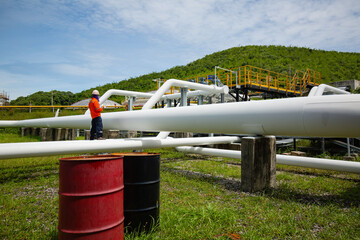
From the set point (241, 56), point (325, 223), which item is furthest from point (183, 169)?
point (241, 56)

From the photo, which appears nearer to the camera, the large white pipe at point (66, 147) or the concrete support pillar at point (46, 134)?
the large white pipe at point (66, 147)

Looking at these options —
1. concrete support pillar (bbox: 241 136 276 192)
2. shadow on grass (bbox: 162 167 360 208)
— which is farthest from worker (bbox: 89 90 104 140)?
concrete support pillar (bbox: 241 136 276 192)

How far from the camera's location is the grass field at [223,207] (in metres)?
2.32

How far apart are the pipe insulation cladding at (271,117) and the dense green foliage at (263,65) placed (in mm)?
31715

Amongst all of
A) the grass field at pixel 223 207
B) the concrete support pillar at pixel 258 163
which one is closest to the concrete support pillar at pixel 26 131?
the grass field at pixel 223 207

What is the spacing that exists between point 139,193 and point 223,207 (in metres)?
1.18

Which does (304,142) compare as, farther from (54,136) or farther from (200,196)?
(54,136)

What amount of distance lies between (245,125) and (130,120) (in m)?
2.46

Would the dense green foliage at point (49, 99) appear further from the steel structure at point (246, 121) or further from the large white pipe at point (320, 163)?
the large white pipe at point (320, 163)

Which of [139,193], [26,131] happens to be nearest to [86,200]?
[139,193]

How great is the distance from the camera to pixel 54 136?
10953mm

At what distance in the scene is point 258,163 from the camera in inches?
144

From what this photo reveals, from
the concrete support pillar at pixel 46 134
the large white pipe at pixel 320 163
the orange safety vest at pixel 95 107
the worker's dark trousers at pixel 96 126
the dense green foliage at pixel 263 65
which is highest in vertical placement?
the dense green foliage at pixel 263 65

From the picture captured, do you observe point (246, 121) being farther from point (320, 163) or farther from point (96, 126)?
point (96, 126)
